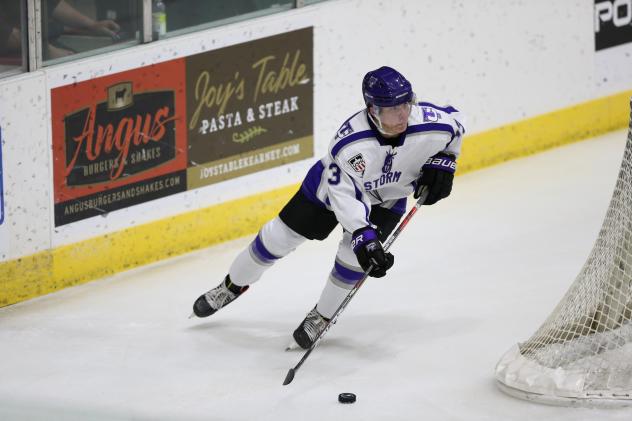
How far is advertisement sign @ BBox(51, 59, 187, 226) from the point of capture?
5.88 m

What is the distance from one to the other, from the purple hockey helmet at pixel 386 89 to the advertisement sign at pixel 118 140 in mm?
1720

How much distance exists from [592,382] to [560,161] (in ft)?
11.0

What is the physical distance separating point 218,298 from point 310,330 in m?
0.50

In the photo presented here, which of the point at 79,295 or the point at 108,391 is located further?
the point at 79,295

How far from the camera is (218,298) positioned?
17.7 feet

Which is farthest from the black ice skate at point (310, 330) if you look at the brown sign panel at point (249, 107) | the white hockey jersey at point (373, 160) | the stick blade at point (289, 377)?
the brown sign panel at point (249, 107)

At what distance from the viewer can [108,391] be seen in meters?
4.75

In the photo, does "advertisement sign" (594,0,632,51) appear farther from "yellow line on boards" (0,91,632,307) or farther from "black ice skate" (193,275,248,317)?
"black ice skate" (193,275,248,317)

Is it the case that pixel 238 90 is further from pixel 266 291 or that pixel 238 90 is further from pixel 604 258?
pixel 604 258

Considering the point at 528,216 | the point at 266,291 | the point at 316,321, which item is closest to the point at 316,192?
the point at 316,321

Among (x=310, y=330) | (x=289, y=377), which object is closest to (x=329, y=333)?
(x=310, y=330)

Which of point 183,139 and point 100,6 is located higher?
point 100,6

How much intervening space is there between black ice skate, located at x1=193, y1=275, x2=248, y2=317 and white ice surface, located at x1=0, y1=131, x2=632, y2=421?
0.08 m

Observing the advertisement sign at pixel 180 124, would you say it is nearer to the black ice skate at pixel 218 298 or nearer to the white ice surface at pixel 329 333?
the white ice surface at pixel 329 333
